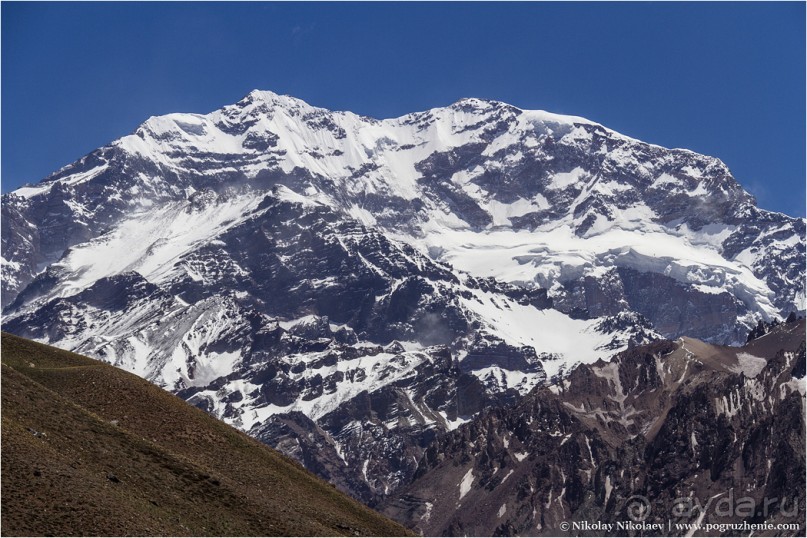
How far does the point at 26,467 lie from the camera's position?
365 ft

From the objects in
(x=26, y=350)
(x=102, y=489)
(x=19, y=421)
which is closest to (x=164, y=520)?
(x=102, y=489)

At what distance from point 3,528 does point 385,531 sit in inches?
1948

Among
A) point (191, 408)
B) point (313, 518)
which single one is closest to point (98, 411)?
point (191, 408)

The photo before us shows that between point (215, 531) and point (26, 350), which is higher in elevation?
point (26, 350)

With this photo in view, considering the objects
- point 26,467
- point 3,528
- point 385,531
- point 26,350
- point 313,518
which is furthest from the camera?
point 26,350

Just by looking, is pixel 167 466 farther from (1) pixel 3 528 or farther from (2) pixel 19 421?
(1) pixel 3 528

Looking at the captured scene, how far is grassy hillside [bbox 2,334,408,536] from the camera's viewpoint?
110 metres

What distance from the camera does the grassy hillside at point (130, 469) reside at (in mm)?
110188

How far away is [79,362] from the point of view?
16275cm

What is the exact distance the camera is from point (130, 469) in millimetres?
122562

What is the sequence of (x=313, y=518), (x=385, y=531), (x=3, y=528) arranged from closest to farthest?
(x=3, y=528)
(x=313, y=518)
(x=385, y=531)

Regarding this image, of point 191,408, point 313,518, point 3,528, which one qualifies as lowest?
point 3,528

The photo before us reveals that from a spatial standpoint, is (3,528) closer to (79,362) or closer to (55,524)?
(55,524)

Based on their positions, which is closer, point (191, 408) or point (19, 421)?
point (19, 421)
